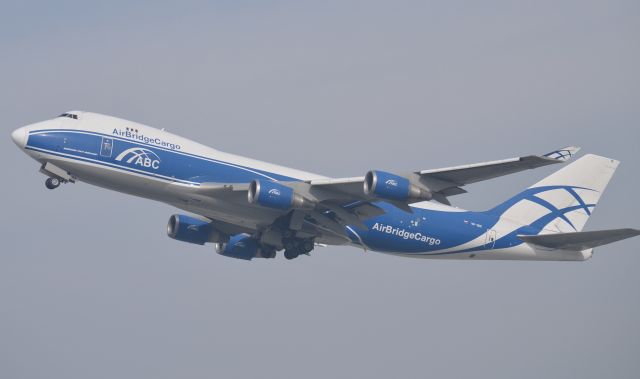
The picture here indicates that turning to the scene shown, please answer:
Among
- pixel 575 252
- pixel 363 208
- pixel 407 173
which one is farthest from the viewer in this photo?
pixel 575 252

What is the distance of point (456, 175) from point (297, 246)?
9.74 meters

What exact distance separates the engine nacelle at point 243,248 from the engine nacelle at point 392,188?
11654mm

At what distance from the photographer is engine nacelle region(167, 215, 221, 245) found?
170 ft

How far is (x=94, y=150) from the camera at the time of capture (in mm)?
44250

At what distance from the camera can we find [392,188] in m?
42.6

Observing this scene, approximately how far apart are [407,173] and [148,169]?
1096 cm

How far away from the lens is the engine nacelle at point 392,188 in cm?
4259

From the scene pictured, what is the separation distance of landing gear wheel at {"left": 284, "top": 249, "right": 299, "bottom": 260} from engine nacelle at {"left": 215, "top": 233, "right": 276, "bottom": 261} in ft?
12.4

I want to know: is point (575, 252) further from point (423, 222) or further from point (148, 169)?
point (148, 169)

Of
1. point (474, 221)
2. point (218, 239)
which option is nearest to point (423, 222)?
point (474, 221)

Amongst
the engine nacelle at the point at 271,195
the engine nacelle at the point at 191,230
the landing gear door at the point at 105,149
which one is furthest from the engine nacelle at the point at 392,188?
the engine nacelle at the point at 191,230

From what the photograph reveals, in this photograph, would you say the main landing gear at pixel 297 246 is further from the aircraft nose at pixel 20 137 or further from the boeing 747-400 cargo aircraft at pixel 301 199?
the aircraft nose at pixel 20 137

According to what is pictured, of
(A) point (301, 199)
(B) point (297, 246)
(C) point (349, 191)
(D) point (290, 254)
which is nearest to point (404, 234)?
(B) point (297, 246)

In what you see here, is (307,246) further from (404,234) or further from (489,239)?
(489,239)
